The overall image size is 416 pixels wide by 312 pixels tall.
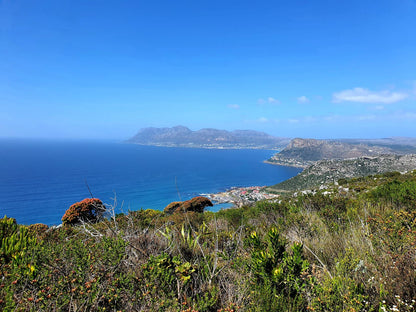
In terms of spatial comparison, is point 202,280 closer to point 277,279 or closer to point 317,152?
point 277,279

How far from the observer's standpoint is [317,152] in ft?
573

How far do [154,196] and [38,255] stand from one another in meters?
63.6

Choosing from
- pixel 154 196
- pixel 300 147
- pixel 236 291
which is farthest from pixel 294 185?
pixel 300 147

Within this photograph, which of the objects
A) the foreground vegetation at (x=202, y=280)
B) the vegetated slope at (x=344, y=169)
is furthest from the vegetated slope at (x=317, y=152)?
the foreground vegetation at (x=202, y=280)

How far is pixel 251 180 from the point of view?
96500 mm

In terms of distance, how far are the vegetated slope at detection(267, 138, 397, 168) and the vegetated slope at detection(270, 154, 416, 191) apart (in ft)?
263

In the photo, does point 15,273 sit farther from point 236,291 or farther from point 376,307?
point 376,307

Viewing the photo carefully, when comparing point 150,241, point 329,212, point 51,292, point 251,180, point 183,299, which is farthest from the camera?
point 251,180

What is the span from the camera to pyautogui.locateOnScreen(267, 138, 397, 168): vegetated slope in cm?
15425

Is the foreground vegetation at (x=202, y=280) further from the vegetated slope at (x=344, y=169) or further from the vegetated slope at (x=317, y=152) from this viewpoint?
the vegetated slope at (x=317, y=152)

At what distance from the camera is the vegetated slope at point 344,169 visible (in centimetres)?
5244

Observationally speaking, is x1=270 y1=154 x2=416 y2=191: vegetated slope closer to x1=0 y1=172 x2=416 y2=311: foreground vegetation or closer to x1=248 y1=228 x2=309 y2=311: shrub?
x1=0 y1=172 x2=416 y2=311: foreground vegetation

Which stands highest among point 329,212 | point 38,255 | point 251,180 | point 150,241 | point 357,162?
point 38,255

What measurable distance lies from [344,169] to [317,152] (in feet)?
399
